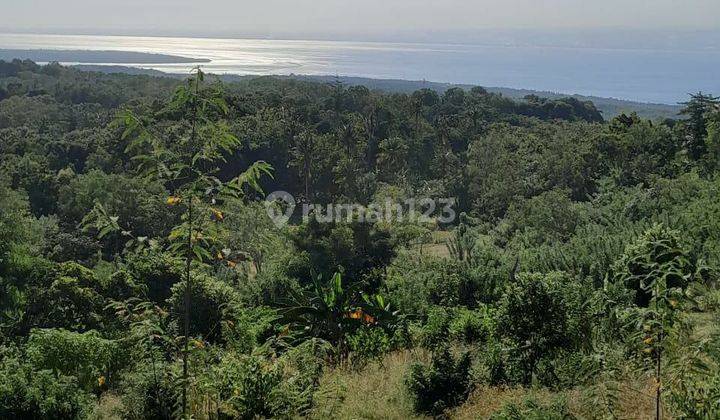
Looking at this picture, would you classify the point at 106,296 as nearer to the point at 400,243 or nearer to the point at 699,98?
the point at 400,243

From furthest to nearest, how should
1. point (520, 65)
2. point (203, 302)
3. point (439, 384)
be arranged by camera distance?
point (520, 65), point (203, 302), point (439, 384)

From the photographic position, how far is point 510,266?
13312 mm

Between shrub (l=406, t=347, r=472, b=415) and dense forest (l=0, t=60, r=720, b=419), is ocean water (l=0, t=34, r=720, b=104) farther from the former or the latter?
shrub (l=406, t=347, r=472, b=415)

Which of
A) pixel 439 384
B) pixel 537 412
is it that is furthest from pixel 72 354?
pixel 537 412

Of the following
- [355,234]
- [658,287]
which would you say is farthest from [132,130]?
[355,234]

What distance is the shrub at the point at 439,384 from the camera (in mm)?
5680

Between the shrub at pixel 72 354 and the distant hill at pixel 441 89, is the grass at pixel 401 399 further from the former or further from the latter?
the distant hill at pixel 441 89

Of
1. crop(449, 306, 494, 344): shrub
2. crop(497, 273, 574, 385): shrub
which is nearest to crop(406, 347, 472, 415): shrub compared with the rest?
crop(497, 273, 574, 385): shrub

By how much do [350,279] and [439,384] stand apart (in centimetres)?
899

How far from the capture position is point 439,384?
19.0 ft

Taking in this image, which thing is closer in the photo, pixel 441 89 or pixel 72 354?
pixel 72 354

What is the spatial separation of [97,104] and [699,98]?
44798 millimetres

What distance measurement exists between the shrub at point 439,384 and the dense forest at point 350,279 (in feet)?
0.06

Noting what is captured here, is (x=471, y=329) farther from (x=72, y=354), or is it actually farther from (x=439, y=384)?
(x=72, y=354)
